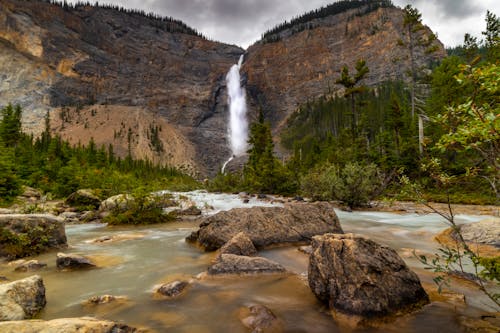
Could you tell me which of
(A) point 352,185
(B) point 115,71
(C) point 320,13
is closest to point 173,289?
(A) point 352,185

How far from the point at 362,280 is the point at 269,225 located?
5.45 m

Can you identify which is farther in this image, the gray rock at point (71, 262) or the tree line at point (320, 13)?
the tree line at point (320, 13)

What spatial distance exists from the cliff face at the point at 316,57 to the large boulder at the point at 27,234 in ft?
425

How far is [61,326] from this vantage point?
3479mm

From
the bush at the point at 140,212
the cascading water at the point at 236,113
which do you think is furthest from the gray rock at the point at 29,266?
the cascading water at the point at 236,113

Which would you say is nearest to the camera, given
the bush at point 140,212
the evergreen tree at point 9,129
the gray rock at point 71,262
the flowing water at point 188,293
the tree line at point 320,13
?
the flowing water at point 188,293

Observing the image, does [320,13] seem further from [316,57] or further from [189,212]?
[189,212]

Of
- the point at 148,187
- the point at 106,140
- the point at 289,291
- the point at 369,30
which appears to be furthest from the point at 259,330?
the point at 369,30

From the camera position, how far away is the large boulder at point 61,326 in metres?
3.38

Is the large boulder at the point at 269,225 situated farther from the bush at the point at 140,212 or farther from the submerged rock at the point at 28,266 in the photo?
the bush at the point at 140,212

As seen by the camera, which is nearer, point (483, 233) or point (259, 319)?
point (259, 319)

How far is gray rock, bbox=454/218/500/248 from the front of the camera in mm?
8734

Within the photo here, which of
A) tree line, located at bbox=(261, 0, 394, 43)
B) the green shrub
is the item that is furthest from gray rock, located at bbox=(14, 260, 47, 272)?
tree line, located at bbox=(261, 0, 394, 43)

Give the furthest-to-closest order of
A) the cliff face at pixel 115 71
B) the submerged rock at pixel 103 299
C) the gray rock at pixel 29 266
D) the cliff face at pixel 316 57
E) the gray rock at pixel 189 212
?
the cliff face at pixel 316 57, the cliff face at pixel 115 71, the gray rock at pixel 189 212, the gray rock at pixel 29 266, the submerged rock at pixel 103 299
